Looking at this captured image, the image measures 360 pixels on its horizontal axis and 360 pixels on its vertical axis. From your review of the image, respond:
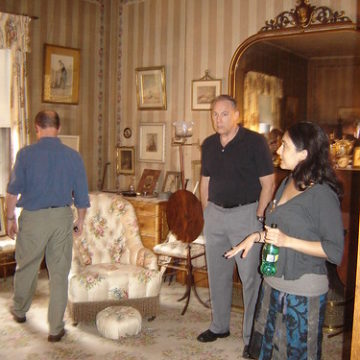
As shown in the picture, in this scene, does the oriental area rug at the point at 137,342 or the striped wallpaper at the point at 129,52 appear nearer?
Answer: the oriental area rug at the point at 137,342

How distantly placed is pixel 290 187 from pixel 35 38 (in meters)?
4.18

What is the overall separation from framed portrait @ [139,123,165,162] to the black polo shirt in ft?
8.08

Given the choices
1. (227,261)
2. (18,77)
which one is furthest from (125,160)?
(227,261)

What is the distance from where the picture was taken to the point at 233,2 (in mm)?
5207

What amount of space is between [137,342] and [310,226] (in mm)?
1959

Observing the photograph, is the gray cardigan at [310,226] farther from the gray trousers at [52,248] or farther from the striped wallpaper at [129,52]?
the striped wallpaper at [129,52]

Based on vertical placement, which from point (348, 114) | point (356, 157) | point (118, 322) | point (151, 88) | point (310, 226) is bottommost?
point (118, 322)

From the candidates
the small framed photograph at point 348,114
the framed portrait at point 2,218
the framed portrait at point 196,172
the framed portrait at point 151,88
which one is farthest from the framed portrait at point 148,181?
the small framed photograph at point 348,114

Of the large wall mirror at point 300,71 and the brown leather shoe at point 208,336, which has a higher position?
the large wall mirror at point 300,71

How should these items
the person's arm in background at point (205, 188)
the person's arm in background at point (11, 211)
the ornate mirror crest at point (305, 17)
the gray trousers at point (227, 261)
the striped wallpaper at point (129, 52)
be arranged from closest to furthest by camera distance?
1. the gray trousers at point (227, 261)
2. the person's arm in background at point (11, 211)
3. the person's arm in background at point (205, 188)
4. the ornate mirror crest at point (305, 17)
5. the striped wallpaper at point (129, 52)

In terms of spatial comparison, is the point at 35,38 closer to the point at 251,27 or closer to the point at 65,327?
the point at 251,27

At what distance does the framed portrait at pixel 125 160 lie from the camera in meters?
6.39

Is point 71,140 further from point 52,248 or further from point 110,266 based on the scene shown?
point 52,248

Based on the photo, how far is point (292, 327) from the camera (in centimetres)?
240
